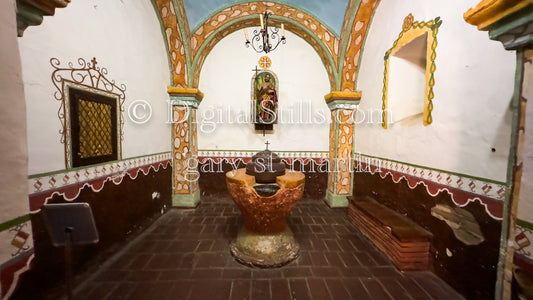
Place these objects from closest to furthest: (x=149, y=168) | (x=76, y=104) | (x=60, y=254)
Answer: (x=60, y=254) < (x=76, y=104) < (x=149, y=168)

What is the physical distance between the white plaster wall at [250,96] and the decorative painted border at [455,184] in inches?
92.1

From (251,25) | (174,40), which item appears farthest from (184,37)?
(251,25)

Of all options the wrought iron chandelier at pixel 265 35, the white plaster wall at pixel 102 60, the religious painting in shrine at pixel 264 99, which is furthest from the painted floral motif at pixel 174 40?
the religious painting in shrine at pixel 264 99

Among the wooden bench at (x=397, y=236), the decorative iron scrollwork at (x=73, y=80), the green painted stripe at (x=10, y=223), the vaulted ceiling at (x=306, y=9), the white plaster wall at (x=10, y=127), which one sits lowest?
the wooden bench at (x=397, y=236)

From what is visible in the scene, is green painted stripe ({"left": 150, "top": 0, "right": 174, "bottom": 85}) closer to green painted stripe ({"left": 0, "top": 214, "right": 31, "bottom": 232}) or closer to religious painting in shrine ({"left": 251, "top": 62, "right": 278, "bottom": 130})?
religious painting in shrine ({"left": 251, "top": 62, "right": 278, "bottom": 130})

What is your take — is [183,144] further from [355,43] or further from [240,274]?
[355,43]

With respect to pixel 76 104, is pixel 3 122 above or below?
below

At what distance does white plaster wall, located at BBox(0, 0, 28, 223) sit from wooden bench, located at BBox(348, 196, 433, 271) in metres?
3.58

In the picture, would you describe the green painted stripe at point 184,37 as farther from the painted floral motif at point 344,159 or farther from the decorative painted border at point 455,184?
the decorative painted border at point 455,184

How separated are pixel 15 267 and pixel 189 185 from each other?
403 cm

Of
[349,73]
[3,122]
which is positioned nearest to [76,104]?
[3,122]

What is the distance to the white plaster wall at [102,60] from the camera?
1.93 metres

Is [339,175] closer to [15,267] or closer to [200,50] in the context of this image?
[200,50]

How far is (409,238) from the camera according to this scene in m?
2.62
